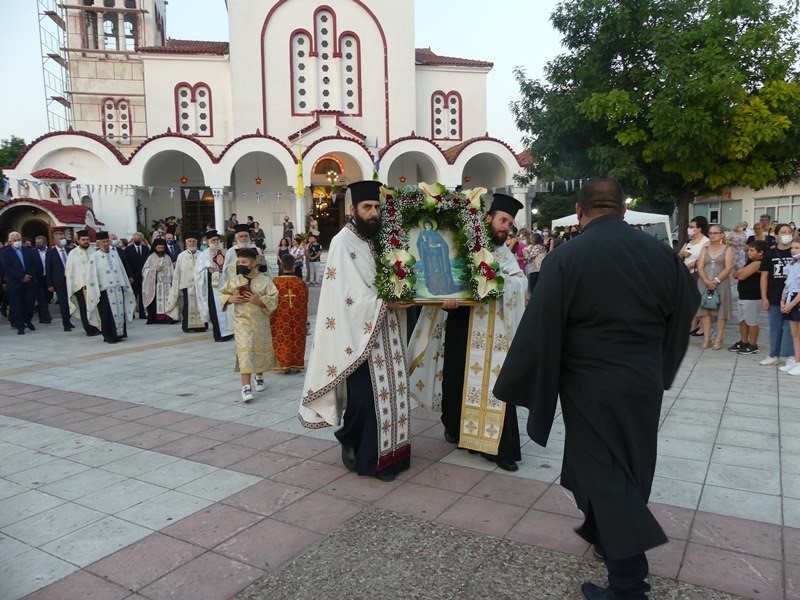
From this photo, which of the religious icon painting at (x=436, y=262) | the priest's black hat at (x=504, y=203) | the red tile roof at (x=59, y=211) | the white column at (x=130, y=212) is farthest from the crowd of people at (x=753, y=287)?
the white column at (x=130, y=212)

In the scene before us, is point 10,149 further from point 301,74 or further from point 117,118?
point 301,74

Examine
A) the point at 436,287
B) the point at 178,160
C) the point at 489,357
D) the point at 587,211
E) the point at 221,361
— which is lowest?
the point at 221,361

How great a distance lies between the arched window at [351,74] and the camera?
29.0m

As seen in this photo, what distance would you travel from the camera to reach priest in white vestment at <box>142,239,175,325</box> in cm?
1346

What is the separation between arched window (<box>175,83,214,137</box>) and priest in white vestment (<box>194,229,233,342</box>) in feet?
64.6

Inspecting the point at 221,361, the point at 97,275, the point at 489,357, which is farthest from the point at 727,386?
the point at 97,275

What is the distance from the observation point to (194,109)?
2909 cm

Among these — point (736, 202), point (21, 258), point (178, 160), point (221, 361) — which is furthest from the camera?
point (736, 202)

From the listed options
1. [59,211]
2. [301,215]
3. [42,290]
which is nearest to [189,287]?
[42,290]

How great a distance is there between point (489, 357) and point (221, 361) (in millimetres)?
5502

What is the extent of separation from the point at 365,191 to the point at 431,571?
8.19ft

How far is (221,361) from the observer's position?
9.05 metres

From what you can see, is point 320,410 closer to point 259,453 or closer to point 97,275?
point 259,453

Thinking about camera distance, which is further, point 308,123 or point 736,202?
point 736,202
